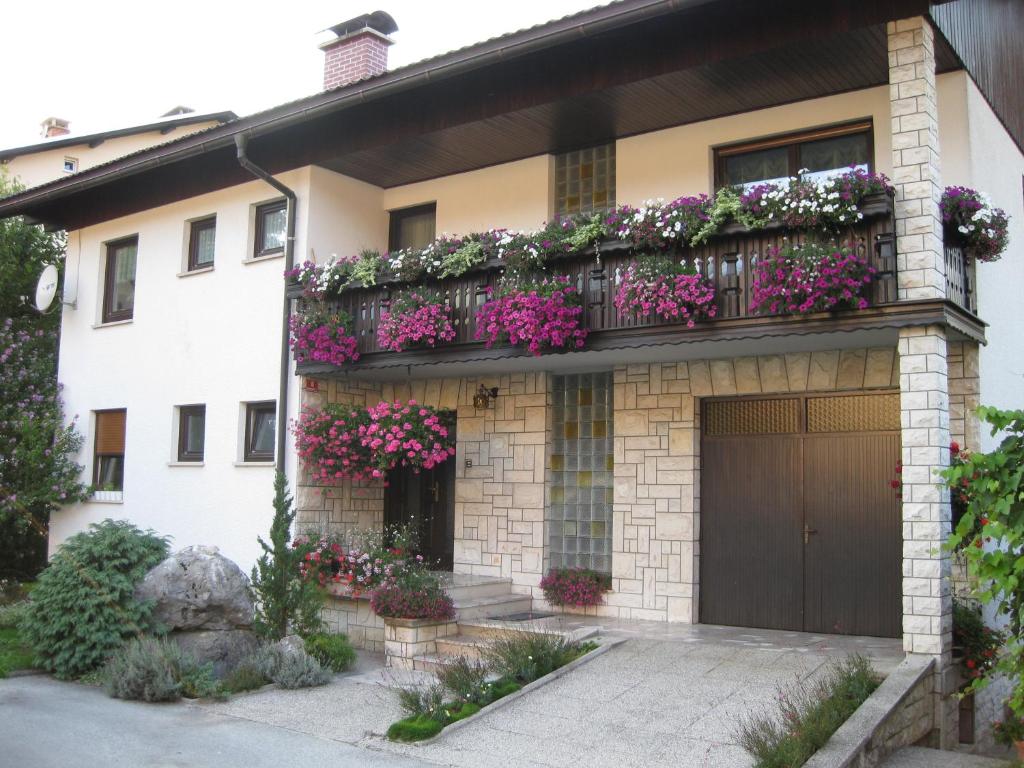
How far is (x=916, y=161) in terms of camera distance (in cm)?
803

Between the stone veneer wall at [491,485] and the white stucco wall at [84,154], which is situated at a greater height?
the white stucco wall at [84,154]

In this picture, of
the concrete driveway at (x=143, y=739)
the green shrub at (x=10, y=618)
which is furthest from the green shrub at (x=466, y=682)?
the green shrub at (x=10, y=618)

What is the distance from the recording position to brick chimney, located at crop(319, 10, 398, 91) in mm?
13523

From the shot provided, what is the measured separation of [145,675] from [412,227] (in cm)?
689

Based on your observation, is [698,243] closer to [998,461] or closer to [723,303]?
[723,303]

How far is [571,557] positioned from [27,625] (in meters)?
5.77

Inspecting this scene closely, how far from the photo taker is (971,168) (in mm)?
8992

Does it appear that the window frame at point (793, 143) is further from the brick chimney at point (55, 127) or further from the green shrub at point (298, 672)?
the brick chimney at point (55, 127)

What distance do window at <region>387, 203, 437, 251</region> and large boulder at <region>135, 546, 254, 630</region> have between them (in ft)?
16.9

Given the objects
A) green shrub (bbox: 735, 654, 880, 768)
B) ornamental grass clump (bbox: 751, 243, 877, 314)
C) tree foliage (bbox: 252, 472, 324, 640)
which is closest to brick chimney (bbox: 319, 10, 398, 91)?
tree foliage (bbox: 252, 472, 324, 640)

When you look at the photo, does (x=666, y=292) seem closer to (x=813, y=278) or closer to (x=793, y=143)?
(x=813, y=278)

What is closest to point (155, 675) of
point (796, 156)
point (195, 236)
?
point (195, 236)

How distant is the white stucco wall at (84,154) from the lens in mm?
24453

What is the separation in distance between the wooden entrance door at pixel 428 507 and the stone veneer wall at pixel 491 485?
0.47 m
